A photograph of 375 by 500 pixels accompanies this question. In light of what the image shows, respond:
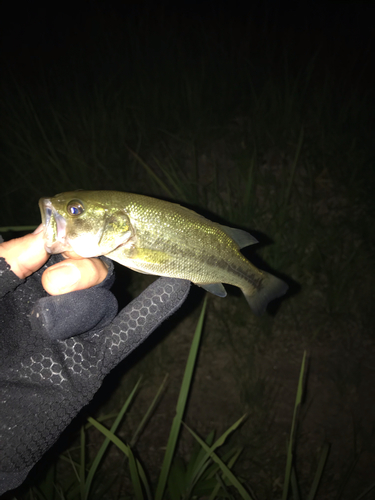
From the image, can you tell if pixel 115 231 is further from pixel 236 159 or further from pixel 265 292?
pixel 236 159

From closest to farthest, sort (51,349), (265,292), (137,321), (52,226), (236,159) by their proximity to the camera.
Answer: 1. (52,226)
2. (51,349)
3. (137,321)
4. (265,292)
5. (236,159)

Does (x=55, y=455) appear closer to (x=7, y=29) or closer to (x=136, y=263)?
(x=136, y=263)

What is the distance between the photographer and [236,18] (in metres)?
5.58

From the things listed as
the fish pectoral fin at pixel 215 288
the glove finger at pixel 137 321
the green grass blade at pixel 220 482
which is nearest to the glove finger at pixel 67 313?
the glove finger at pixel 137 321

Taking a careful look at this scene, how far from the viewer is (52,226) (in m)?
1.34

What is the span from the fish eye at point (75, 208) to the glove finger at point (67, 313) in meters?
0.34

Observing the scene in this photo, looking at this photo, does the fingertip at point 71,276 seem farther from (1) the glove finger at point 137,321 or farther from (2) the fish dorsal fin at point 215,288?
(2) the fish dorsal fin at point 215,288

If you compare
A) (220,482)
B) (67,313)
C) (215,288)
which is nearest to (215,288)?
(215,288)

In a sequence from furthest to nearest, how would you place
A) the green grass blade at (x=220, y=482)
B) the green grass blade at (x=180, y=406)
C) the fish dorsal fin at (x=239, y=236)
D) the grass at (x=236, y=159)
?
the grass at (x=236, y=159) < the green grass blade at (x=220, y=482) < the green grass blade at (x=180, y=406) < the fish dorsal fin at (x=239, y=236)

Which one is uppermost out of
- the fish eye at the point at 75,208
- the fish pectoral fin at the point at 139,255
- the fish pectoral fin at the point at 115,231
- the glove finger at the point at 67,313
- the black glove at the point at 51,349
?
the fish eye at the point at 75,208

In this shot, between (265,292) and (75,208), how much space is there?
101 centimetres

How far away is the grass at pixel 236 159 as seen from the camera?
9.77ft

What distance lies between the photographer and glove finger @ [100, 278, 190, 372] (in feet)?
5.19

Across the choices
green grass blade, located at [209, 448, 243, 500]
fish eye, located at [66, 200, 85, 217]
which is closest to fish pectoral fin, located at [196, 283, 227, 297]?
fish eye, located at [66, 200, 85, 217]
